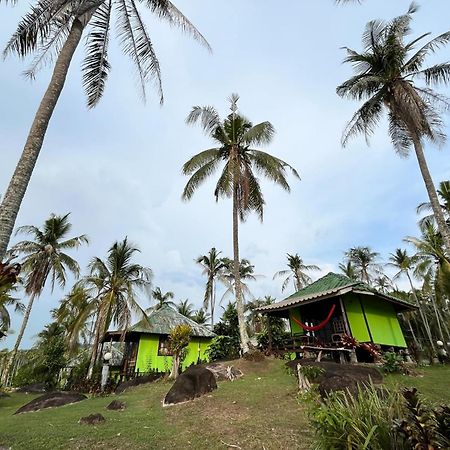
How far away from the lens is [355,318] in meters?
15.2

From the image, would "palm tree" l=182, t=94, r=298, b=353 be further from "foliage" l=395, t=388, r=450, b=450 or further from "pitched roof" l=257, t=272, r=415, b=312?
"foliage" l=395, t=388, r=450, b=450

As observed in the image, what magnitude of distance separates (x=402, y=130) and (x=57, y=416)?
1704cm

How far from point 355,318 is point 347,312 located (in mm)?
491

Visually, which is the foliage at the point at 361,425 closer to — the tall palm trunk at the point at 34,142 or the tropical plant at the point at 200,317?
the tall palm trunk at the point at 34,142

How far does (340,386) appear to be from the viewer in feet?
24.2

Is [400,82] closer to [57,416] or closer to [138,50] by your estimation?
[138,50]

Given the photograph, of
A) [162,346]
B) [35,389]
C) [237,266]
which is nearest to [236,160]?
[237,266]

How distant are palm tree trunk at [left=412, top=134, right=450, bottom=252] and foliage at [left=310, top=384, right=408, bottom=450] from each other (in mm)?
9595

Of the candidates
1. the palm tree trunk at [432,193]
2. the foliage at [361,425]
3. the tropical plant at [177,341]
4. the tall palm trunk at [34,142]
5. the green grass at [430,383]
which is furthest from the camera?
the tropical plant at [177,341]

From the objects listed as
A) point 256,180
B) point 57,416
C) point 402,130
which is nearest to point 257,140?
point 256,180

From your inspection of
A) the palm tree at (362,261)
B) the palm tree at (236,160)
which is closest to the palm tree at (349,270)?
the palm tree at (362,261)

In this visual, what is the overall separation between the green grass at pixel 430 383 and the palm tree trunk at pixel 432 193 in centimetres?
434

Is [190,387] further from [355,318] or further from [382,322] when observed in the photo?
[382,322]

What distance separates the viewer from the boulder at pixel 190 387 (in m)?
9.23
